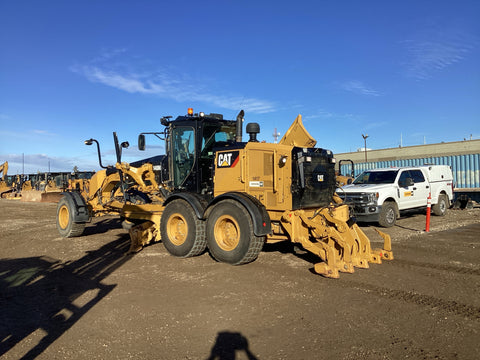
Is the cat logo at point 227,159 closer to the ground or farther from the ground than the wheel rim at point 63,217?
farther from the ground

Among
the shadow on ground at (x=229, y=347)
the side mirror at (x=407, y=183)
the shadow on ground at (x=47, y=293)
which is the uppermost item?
the side mirror at (x=407, y=183)

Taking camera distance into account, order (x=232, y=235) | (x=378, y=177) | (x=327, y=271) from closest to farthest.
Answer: (x=327, y=271), (x=232, y=235), (x=378, y=177)

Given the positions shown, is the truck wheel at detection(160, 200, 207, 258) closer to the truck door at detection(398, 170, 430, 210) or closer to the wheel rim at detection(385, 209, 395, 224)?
the wheel rim at detection(385, 209, 395, 224)

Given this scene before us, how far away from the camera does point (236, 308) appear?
464cm

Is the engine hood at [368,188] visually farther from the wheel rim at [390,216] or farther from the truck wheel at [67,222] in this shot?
the truck wheel at [67,222]

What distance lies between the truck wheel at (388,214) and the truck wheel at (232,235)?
634 centimetres

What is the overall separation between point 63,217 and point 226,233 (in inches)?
231

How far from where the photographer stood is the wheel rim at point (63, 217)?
10.4 metres

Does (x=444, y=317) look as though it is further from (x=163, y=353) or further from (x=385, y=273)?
(x=163, y=353)

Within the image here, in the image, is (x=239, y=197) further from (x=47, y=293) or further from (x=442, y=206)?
(x=442, y=206)

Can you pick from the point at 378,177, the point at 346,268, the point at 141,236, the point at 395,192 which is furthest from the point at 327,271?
the point at 378,177

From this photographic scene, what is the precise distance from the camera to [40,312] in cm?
465

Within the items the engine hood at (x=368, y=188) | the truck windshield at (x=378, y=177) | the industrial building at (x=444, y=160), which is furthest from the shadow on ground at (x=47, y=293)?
the industrial building at (x=444, y=160)

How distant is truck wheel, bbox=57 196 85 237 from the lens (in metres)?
9.91
